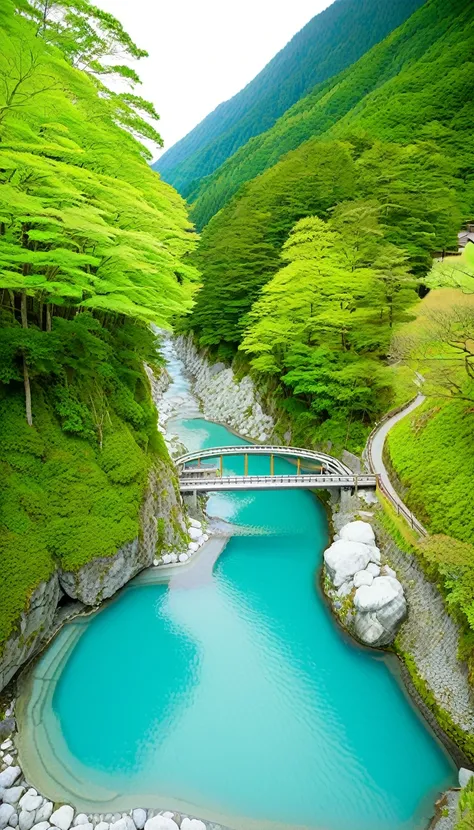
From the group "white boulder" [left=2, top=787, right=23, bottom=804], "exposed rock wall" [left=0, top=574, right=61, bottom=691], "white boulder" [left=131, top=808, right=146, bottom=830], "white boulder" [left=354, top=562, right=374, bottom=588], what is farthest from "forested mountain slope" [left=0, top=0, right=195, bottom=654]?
"white boulder" [left=354, top=562, right=374, bottom=588]

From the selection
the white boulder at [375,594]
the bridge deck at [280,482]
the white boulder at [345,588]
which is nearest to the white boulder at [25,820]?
the white boulder at [375,594]

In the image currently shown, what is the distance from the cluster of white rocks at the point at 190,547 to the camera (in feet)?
64.0

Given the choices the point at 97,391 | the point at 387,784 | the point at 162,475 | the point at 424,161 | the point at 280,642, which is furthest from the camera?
the point at 424,161

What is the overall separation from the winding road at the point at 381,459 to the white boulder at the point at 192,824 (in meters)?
11.0

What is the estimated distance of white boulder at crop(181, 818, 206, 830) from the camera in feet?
32.0

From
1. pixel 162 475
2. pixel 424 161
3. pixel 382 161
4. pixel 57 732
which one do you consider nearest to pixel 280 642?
pixel 57 732

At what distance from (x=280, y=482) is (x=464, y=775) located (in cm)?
1329

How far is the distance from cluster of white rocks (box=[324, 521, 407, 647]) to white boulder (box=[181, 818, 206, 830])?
7.66 metres

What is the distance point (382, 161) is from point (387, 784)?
162 ft

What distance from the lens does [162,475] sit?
21.0 meters

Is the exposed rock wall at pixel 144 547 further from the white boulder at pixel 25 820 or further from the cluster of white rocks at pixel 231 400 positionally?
the cluster of white rocks at pixel 231 400

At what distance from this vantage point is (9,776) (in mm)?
10523

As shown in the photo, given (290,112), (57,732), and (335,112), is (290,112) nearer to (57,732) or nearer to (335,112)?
(335,112)

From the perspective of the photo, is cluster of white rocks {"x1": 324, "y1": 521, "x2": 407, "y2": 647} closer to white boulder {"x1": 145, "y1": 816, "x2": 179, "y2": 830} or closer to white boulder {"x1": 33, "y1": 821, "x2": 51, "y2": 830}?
white boulder {"x1": 145, "y1": 816, "x2": 179, "y2": 830}
